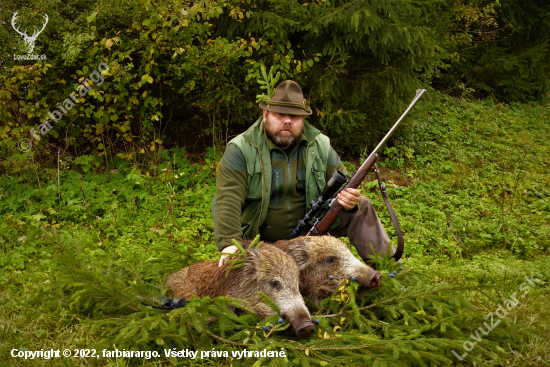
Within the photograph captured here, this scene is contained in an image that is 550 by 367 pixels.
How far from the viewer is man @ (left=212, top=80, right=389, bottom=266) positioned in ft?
13.1

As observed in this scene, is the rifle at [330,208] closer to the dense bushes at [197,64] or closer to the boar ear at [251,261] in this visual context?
the boar ear at [251,261]

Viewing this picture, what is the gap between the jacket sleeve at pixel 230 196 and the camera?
3.79m

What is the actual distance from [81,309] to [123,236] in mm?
2215

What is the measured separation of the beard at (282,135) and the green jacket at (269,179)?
56mm

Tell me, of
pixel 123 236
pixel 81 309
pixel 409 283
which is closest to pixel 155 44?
pixel 123 236

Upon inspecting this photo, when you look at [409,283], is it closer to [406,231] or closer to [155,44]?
[406,231]

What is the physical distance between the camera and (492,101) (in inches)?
449

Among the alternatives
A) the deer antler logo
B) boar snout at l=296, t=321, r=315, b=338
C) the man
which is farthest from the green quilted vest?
the deer antler logo

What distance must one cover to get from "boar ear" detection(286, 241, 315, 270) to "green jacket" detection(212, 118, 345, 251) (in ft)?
2.54

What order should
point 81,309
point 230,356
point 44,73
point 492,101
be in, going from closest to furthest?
point 230,356 → point 81,309 → point 44,73 → point 492,101

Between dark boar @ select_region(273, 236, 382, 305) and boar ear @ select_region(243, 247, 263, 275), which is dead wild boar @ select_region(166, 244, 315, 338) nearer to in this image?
boar ear @ select_region(243, 247, 263, 275)

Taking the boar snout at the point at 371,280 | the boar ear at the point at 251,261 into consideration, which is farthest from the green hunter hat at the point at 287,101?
the boar snout at the point at 371,280

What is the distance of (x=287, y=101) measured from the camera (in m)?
3.98

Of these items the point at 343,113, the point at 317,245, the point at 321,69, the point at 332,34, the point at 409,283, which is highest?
the point at 332,34
